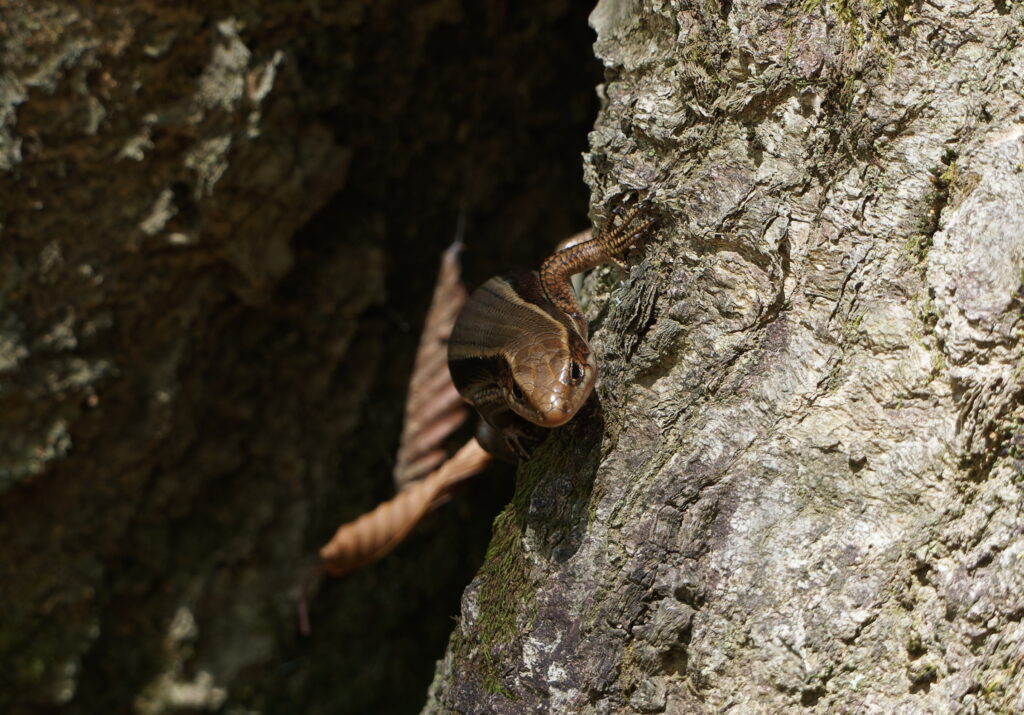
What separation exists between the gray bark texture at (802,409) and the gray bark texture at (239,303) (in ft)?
4.91

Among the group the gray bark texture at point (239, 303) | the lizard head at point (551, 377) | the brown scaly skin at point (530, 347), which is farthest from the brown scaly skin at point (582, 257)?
the gray bark texture at point (239, 303)

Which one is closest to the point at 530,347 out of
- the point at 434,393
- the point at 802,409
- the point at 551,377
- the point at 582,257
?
the point at 551,377

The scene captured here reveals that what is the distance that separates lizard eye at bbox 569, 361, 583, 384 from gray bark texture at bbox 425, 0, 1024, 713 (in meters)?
0.09

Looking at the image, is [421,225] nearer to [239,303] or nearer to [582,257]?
[239,303]

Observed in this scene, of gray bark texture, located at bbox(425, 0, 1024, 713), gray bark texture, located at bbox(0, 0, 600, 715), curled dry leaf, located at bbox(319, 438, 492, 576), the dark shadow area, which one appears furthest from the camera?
the dark shadow area

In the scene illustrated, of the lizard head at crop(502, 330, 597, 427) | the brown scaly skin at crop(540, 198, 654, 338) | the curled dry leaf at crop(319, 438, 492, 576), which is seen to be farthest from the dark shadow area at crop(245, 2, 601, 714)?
the lizard head at crop(502, 330, 597, 427)

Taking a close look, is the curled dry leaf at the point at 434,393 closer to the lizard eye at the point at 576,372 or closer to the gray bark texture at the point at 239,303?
the gray bark texture at the point at 239,303

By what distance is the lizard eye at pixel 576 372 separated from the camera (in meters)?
1.88

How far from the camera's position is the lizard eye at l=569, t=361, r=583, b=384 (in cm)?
188

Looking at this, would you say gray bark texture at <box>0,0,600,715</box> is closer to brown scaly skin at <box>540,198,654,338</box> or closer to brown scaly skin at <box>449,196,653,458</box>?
brown scaly skin at <box>449,196,653,458</box>

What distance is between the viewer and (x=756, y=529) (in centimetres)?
166

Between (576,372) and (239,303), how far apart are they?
1.75 m

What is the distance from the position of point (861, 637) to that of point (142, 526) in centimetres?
270

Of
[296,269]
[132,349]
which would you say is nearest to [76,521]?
[132,349]
